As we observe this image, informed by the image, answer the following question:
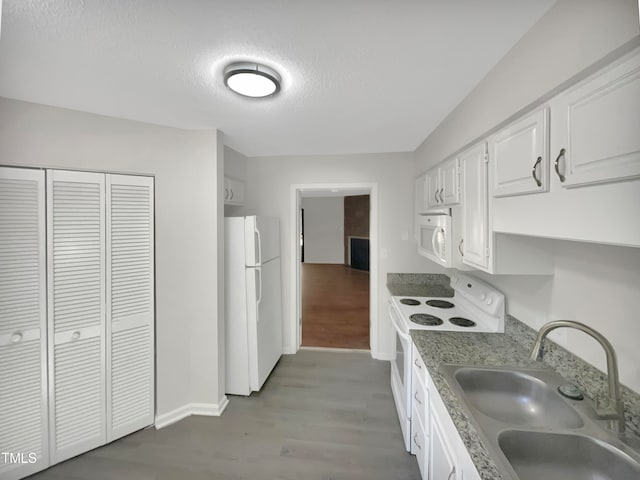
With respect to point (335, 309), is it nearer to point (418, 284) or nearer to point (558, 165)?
point (418, 284)

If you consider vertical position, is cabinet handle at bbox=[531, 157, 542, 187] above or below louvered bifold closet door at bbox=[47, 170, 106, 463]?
above

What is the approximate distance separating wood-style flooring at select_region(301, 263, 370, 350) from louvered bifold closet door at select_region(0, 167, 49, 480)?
8.10 ft

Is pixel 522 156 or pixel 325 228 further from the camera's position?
pixel 325 228

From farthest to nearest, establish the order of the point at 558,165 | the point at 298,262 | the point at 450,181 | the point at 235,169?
the point at 298,262
the point at 235,169
the point at 450,181
the point at 558,165

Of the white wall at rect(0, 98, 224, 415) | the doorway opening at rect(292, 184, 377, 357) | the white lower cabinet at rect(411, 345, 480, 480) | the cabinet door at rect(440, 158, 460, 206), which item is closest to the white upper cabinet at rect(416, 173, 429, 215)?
the cabinet door at rect(440, 158, 460, 206)

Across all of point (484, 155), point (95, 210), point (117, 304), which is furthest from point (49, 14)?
point (484, 155)

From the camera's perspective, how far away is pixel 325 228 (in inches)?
360

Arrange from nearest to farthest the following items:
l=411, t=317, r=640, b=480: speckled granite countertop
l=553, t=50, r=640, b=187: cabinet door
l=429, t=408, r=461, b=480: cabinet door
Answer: l=553, t=50, r=640, b=187: cabinet door
l=411, t=317, r=640, b=480: speckled granite countertop
l=429, t=408, r=461, b=480: cabinet door

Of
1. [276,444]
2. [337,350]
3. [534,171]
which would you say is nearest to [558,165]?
[534,171]

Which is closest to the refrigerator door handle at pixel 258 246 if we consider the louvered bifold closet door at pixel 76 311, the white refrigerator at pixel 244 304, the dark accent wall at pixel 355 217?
the white refrigerator at pixel 244 304

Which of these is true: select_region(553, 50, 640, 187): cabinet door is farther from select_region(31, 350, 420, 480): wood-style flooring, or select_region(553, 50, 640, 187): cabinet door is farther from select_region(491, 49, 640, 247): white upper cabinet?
select_region(31, 350, 420, 480): wood-style flooring

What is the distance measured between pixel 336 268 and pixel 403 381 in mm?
6599

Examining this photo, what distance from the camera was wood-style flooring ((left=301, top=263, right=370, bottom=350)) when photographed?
11.8 feet

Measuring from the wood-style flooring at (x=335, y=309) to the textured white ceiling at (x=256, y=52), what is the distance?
2847mm
